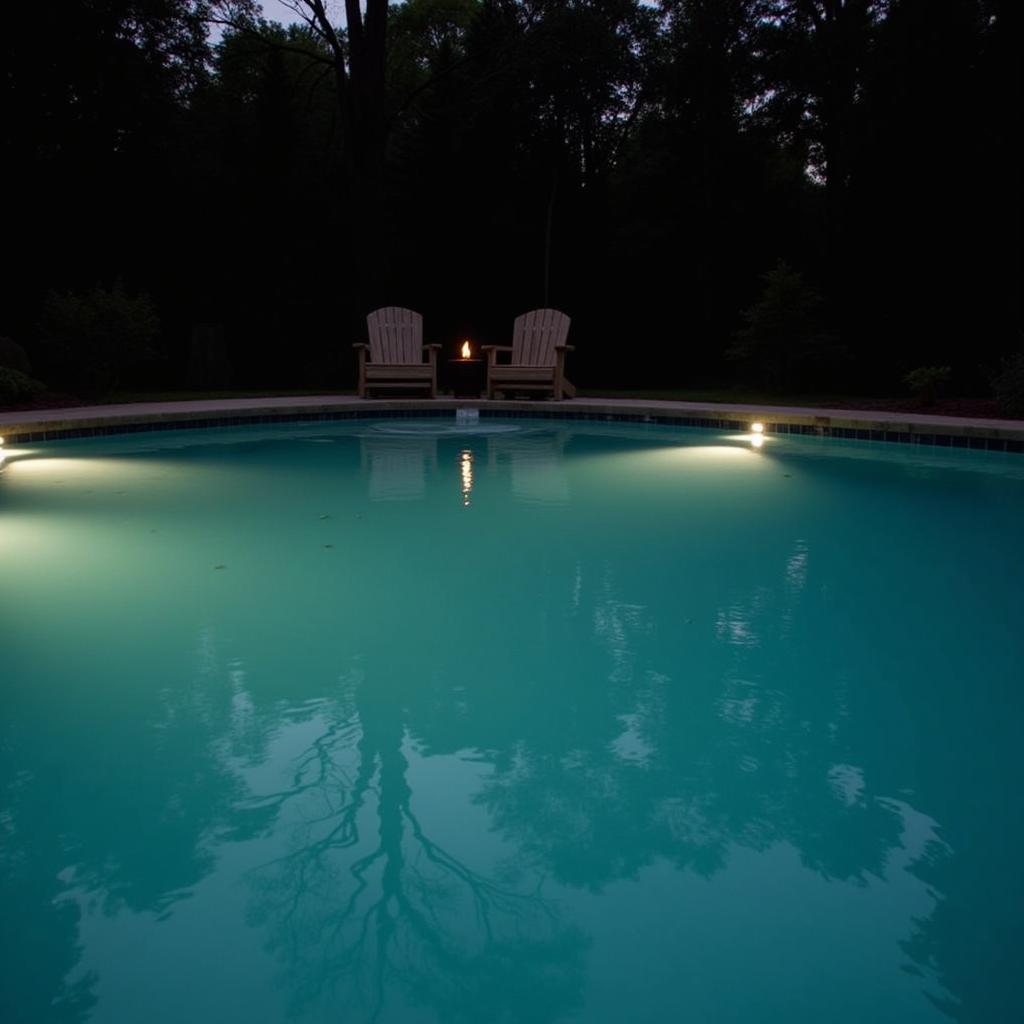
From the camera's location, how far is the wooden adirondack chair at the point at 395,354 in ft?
29.2

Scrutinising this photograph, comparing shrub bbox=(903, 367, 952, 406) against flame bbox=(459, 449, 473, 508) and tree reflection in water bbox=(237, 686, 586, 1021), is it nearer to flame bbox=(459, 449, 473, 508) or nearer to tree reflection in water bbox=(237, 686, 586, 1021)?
flame bbox=(459, 449, 473, 508)

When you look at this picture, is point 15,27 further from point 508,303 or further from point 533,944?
point 533,944

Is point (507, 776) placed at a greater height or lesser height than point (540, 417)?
greater

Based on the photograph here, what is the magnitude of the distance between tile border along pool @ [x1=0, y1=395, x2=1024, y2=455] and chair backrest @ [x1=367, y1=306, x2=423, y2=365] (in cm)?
52

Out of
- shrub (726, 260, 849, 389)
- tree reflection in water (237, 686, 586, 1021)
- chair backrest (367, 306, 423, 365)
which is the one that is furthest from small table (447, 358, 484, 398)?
tree reflection in water (237, 686, 586, 1021)

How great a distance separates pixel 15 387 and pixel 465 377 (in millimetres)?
3805

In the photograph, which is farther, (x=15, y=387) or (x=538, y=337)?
(x=538, y=337)

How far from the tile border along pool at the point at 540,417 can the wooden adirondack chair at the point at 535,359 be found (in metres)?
0.24

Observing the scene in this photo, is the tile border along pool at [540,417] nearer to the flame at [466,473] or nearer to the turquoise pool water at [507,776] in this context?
the flame at [466,473]

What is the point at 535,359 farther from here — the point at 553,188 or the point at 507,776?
the point at 507,776

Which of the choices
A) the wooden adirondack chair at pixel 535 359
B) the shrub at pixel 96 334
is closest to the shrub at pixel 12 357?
the shrub at pixel 96 334

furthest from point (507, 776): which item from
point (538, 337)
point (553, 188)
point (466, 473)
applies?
point (553, 188)

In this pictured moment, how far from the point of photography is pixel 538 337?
9.44m

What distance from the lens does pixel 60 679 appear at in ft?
7.93
